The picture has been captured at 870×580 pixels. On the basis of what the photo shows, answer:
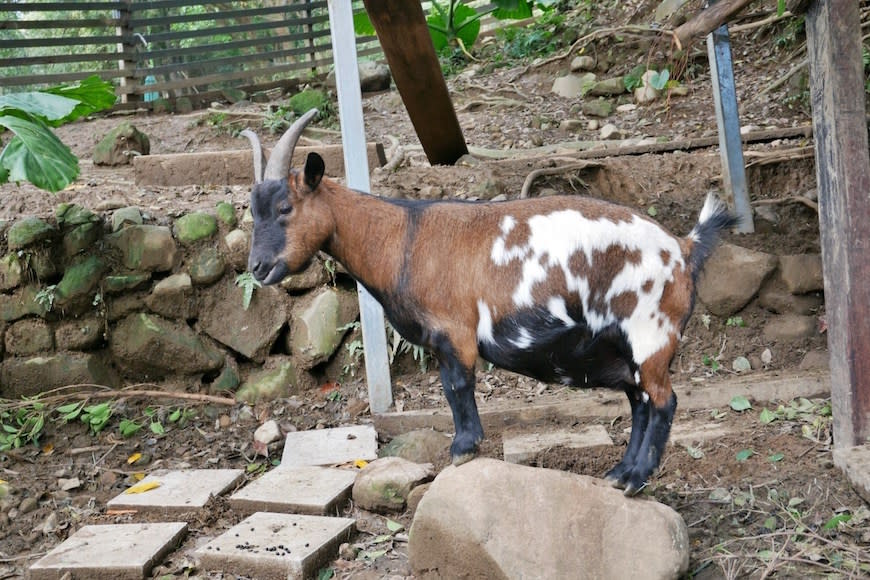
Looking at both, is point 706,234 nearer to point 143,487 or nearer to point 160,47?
Result: point 143,487

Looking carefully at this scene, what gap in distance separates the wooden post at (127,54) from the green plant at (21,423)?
325 inches

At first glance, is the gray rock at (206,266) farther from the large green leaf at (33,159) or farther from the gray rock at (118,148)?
the gray rock at (118,148)

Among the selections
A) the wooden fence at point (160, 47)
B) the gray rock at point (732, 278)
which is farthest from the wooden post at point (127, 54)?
the gray rock at point (732, 278)

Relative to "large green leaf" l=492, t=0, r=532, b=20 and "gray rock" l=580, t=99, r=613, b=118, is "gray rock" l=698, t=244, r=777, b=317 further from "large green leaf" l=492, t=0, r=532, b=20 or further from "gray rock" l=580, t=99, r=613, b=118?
"large green leaf" l=492, t=0, r=532, b=20

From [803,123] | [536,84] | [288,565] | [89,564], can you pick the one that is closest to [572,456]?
[288,565]

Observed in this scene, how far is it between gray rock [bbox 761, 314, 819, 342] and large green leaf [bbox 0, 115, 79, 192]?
500cm

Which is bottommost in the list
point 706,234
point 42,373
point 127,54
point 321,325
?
point 42,373

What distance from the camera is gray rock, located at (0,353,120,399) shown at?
6223 millimetres

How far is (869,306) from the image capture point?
437 centimetres

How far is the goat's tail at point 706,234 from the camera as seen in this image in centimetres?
373

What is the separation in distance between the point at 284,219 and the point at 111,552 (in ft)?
6.48

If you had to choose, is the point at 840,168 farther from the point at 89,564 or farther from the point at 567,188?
the point at 89,564

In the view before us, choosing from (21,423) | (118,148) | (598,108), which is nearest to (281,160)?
(21,423)

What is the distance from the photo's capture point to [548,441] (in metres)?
5.11
